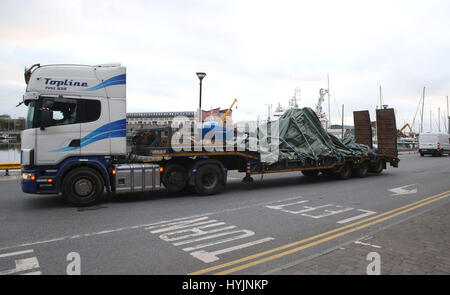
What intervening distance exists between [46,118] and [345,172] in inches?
457

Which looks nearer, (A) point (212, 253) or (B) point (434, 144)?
(A) point (212, 253)

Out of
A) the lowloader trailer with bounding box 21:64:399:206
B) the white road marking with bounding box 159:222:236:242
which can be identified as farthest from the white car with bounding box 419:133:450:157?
the white road marking with bounding box 159:222:236:242

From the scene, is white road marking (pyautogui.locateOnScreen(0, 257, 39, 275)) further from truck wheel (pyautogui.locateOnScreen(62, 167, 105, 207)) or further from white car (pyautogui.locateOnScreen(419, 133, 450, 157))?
white car (pyautogui.locateOnScreen(419, 133, 450, 157))

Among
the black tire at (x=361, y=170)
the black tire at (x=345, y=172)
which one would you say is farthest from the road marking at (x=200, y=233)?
the black tire at (x=361, y=170)

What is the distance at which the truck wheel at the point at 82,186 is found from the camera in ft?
26.1

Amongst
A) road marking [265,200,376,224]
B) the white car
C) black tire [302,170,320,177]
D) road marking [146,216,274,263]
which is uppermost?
the white car

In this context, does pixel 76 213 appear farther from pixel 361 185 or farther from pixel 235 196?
pixel 361 185

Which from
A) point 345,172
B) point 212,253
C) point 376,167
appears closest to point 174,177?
point 212,253

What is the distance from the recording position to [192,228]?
20.5 feet

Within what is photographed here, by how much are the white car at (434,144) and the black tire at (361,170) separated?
67.5 feet

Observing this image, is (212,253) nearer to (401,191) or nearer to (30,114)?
(30,114)

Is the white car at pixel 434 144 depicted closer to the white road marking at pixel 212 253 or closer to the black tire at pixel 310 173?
the black tire at pixel 310 173

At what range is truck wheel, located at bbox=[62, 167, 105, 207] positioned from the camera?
7.94 meters

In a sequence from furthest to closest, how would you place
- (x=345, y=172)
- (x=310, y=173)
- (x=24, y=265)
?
(x=310, y=173) → (x=345, y=172) → (x=24, y=265)
